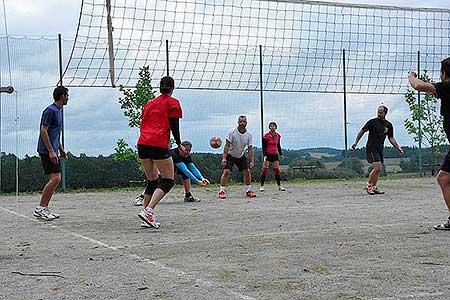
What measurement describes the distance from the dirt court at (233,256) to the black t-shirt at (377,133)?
4577 mm

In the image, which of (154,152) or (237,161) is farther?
(237,161)

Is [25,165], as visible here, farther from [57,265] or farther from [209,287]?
[209,287]

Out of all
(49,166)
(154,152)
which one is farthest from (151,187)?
(49,166)

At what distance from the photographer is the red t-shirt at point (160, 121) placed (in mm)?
9367

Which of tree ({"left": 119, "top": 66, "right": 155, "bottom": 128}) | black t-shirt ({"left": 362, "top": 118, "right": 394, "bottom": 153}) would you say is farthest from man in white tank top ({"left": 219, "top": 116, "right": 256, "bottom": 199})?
tree ({"left": 119, "top": 66, "right": 155, "bottom": 128})

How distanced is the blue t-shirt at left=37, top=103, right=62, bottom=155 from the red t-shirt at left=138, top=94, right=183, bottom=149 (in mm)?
1778

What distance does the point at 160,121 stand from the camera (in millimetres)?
9430

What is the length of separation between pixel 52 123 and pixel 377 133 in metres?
7.55

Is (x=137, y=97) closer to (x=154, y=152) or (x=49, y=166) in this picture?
(x=49, y=166)

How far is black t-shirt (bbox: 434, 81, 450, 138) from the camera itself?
26.3ft

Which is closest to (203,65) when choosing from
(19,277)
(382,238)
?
(382,238)

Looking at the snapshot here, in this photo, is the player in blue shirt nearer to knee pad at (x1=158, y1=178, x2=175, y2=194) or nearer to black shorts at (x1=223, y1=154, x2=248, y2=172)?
knee pad at (x1=158, y1=178, x2=175, y2=194)

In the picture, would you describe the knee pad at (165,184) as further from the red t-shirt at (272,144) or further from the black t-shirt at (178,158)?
the red t-shirt at (272,144)

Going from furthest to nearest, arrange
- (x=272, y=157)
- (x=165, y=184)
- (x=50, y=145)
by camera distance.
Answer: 1. (x=272, y=157)
2. (x=50, y=145)
3. (x=165, y=184)
